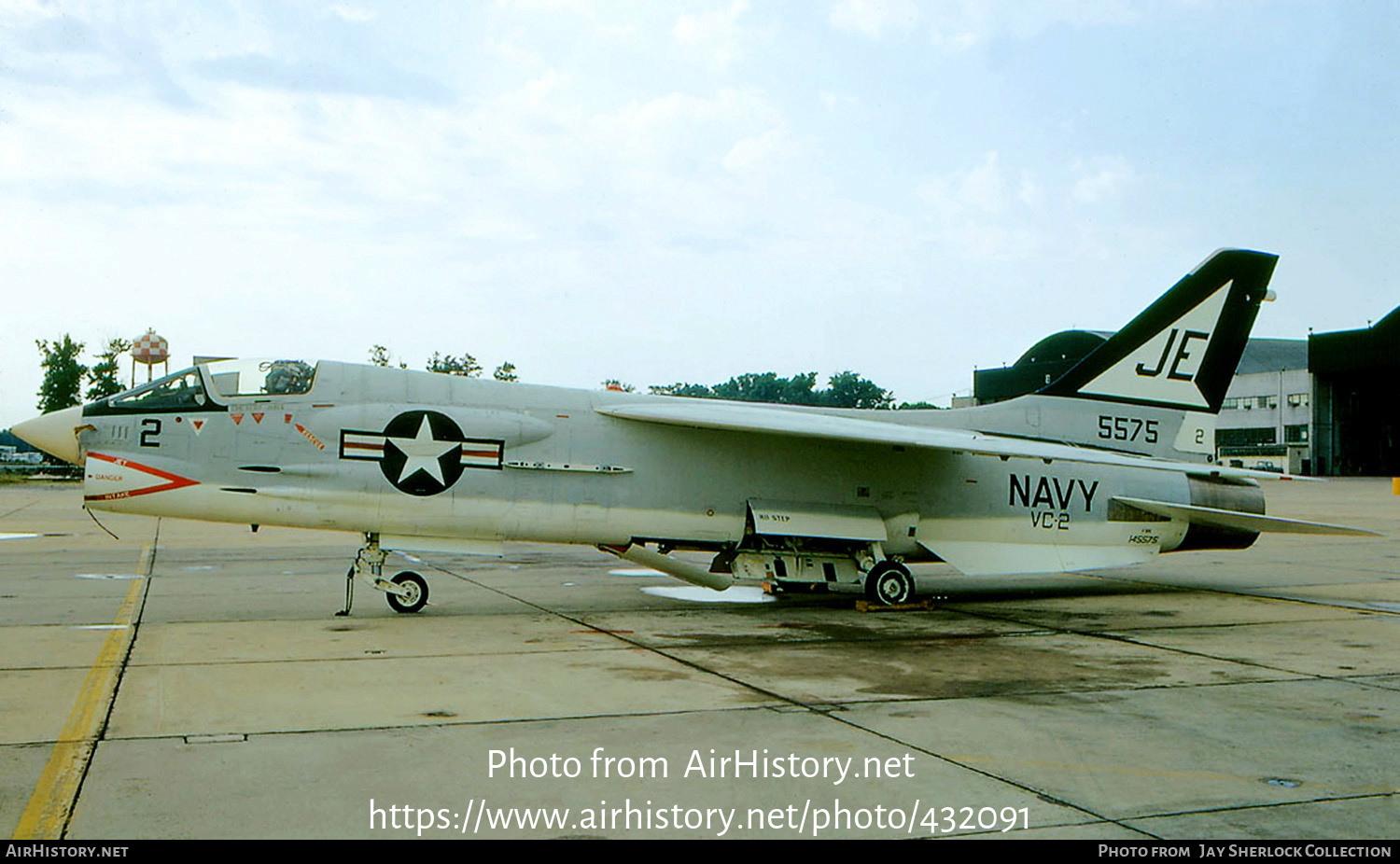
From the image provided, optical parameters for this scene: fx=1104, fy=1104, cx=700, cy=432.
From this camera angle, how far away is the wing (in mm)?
12891

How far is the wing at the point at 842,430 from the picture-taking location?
1289 centimetres

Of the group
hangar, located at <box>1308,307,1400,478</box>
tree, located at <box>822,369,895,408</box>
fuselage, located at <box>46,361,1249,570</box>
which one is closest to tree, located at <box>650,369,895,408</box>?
tree, located at <box>822,369,895,408</box>

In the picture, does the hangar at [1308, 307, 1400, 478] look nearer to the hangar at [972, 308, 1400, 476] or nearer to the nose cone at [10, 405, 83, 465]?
the hangar at [972, 308, 1400, 476]

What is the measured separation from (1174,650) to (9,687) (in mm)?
→ 10032

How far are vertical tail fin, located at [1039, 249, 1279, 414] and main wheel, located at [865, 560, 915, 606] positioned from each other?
157 inches

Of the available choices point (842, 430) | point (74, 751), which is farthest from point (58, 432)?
point (842, 430)

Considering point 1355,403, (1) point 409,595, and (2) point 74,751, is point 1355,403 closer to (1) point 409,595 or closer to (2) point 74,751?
(1) point 409,595

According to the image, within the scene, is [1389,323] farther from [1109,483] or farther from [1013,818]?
[1013,818]

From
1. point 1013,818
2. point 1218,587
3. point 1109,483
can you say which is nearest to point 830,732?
point 1013,818

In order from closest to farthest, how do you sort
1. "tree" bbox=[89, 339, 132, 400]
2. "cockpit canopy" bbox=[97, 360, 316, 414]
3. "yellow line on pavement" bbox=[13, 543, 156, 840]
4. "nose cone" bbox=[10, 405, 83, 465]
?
"yellow line on pavement" bbox=[13, 543, 156, 840] < "nose cone" bbox=[10, 405, 83, 465] < "cockpit canopy" bbox=[97, 360, 316, 414] < "tree" bbox=[89, 339, 132, 400]

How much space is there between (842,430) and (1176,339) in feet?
21.0

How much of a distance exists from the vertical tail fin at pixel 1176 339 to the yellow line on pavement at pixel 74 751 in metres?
12.4

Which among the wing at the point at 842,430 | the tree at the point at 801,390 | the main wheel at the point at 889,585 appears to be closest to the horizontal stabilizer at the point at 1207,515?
the wing at the point at 842,430

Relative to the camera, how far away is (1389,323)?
245 feet
